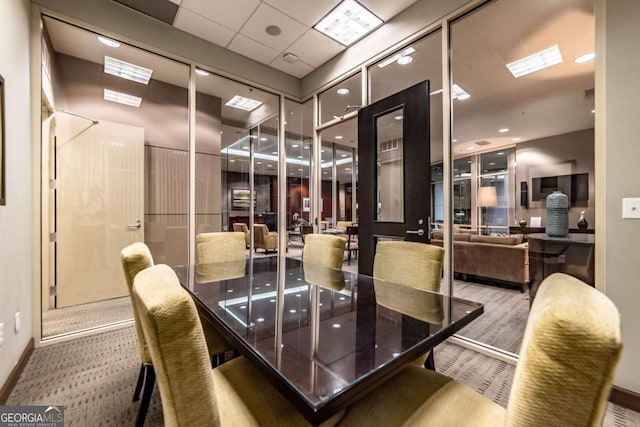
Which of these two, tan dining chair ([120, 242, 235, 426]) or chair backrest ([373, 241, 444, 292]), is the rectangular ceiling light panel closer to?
tan dining chair ([120, 242, 235, 426])

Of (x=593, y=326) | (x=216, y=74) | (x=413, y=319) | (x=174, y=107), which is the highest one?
(x=216, y=74)

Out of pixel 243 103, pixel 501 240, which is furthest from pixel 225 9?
pixel 501 240

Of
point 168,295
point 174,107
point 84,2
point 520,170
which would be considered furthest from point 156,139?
point 520,170

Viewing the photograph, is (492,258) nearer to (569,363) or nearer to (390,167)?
(390,167)

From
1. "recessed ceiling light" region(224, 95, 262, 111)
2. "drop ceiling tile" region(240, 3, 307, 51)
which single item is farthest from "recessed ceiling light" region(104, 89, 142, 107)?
"drop ceiling tile" region(240, 3, 307, 51)

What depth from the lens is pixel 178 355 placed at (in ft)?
2.18

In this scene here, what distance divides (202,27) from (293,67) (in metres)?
1.27

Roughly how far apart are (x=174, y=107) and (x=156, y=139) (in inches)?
20.4

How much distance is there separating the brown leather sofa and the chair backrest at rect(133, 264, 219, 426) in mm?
4179

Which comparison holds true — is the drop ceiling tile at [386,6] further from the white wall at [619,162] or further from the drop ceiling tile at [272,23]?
the white wall at [619,162]

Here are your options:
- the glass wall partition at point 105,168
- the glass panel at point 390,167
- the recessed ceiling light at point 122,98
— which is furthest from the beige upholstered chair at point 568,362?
the recessed ceiling light at point 122,98

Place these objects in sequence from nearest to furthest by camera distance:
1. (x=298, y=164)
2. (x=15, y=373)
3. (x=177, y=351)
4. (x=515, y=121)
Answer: (x=177, y=351), (x=15, y=373), (x=298, y=164), (x=515, y=121)

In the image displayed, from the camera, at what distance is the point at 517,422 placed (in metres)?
0.61

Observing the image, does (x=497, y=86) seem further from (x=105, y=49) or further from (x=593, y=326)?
(x=105, y=49)
